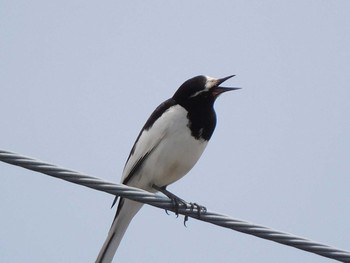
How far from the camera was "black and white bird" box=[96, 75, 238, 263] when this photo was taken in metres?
7.02

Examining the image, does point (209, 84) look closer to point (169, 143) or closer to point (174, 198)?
point (169, 143)

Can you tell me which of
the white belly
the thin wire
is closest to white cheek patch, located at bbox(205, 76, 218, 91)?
the white belly

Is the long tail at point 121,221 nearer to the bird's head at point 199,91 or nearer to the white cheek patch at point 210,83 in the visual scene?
the bird's head at point 199,91

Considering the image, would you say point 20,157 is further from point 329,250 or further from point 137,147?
point 137,147

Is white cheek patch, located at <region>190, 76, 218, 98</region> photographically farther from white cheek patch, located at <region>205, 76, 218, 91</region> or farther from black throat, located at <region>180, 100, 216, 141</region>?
black throat, located at <region>180, 100, 216, 141</region>

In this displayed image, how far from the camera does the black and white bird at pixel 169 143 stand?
7023mm

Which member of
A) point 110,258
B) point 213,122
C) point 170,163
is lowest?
point 110,258

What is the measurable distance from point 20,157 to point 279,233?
61.8 inches

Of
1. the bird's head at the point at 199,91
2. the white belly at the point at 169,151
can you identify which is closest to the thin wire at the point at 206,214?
the white belly at the point at 169,151

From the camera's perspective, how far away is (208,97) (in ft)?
24.3

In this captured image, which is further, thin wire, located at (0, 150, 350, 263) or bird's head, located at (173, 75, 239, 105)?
bird's head, located at (173, 75, 239, 105)

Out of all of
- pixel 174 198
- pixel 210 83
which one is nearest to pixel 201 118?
pixel 210 83

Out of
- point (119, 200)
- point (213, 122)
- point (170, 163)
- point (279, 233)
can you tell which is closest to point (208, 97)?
point (213, 122)

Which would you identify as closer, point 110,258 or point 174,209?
point 174,209
